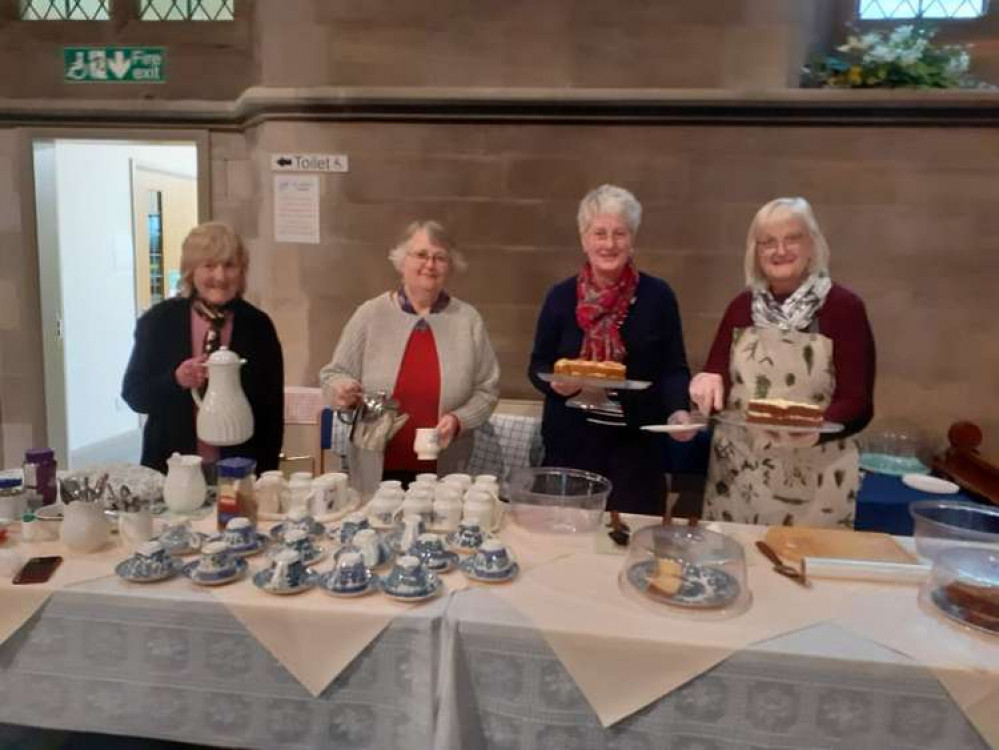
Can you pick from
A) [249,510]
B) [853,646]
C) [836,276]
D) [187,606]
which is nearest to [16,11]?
[249,510]

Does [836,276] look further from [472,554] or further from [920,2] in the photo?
[472,554]

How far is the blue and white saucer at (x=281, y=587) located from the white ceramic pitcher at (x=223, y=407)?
19.1 inches

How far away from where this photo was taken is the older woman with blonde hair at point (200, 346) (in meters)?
2.07

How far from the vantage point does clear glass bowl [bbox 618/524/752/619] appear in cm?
135

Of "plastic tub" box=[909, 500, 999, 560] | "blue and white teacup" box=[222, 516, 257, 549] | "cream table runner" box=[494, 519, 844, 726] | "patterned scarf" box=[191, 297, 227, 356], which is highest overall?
"patterned scarf" box=[191, 297, 227, 356]

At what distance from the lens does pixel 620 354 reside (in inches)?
86.3

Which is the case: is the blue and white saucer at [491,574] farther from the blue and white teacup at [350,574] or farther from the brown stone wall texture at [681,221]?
the brown stone wall texture at [681,221]

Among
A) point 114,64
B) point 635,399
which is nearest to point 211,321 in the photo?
point 635,399

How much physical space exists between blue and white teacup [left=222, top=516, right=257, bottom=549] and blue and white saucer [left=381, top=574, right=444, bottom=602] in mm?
331

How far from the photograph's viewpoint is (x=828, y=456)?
2.00 metres

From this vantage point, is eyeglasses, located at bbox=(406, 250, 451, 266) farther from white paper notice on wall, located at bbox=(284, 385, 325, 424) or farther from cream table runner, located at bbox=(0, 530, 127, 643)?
white paper notice on wall, located at bbox=(284, 385, 325, 424)

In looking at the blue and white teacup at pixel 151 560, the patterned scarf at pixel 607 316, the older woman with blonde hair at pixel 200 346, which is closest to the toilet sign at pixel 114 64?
the older woman with blonde hair at pixel 200 346

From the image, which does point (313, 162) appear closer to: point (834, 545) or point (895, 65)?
point (895, 65)

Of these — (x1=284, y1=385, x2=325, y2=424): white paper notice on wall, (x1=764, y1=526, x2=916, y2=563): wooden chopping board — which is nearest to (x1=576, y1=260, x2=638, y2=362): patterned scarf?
(x1=764, y1=526, x2=916, y2=563): wooden chopping board
